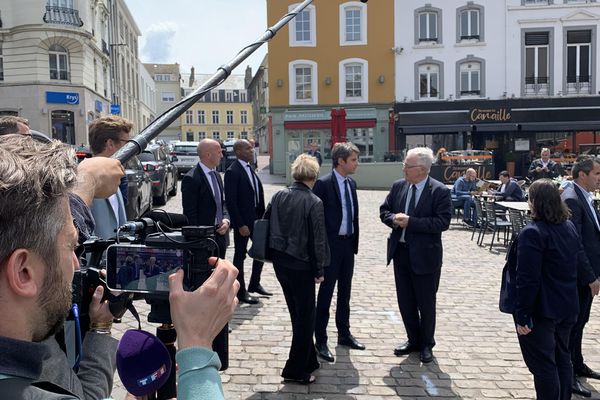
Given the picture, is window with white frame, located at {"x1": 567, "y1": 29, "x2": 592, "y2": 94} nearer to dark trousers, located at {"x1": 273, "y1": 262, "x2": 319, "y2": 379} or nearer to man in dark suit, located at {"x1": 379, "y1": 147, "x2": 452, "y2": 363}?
man in dark suit, located at {"x1": 379, "y1": 147, "x2": 452, "y2": 363}

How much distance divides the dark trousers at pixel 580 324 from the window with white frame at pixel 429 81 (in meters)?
26.8

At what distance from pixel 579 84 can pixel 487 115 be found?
17.2 feet

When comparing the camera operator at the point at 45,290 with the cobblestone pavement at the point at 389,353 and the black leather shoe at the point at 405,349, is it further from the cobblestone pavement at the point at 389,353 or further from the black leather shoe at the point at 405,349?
the black leather shoe at the point at 405,349

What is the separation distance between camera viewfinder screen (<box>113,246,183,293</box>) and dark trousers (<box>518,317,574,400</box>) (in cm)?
296

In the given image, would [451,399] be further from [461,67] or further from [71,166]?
[461,67]

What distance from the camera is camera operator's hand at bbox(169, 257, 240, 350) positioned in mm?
1270

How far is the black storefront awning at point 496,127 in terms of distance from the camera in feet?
95.2

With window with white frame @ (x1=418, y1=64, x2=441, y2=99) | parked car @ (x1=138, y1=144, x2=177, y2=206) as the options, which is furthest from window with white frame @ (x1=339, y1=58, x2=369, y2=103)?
parked car @ (x1=138, y1=144, x2=177, y2=206)

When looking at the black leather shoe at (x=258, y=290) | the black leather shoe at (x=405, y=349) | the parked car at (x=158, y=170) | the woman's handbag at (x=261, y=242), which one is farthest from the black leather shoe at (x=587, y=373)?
the parked car at (x=158, y=170)

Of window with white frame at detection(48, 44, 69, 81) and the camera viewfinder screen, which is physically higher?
window with white frame at detection(48, 44, 69, 81)

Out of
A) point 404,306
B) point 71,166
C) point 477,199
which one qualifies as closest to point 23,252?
point 71,166

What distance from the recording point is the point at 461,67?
97.4 feet

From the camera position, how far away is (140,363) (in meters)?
1.40

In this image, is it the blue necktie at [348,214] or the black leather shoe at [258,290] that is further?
the black leather shoe at [258,290]
